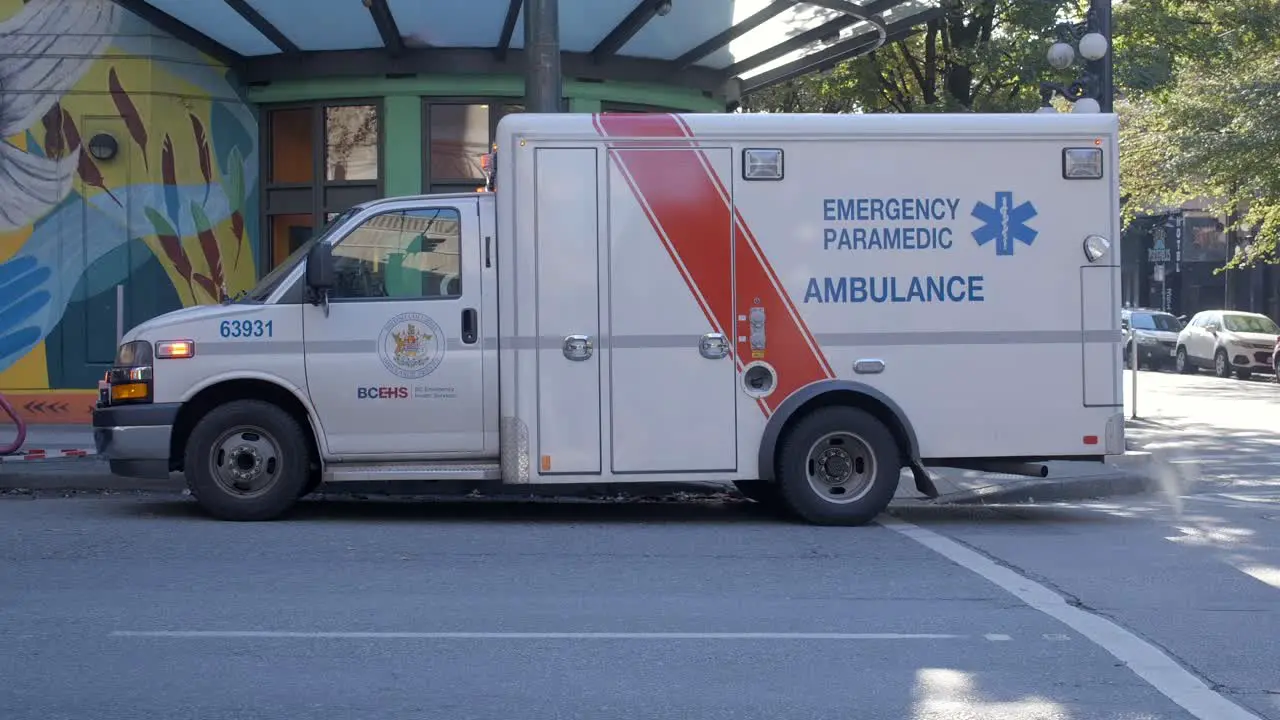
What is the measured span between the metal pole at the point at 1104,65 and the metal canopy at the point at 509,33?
1.77 metres

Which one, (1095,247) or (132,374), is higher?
(1095,247)

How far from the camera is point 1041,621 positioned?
7.16 m

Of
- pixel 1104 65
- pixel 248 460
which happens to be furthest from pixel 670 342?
pixel 1104 65

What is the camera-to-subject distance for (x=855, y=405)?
10.3 m

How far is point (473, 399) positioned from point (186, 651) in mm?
3872

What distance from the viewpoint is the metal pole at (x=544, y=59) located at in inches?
471

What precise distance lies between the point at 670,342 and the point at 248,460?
9.73ft

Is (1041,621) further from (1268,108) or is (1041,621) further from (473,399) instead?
(1268,108)

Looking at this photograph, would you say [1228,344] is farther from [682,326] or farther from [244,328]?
[244,328]

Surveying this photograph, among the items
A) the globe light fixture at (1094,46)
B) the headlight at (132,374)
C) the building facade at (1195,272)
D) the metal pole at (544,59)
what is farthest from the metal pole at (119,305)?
the building facade at (1195,272)

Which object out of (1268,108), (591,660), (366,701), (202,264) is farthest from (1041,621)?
(1268,108)

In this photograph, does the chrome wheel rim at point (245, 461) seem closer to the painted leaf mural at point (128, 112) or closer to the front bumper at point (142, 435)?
the front bumper at point (142, 435)

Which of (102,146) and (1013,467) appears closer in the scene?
(1013,467)

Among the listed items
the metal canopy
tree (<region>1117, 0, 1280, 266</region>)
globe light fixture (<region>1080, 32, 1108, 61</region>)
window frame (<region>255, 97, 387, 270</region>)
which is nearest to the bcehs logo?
the metal canopy
